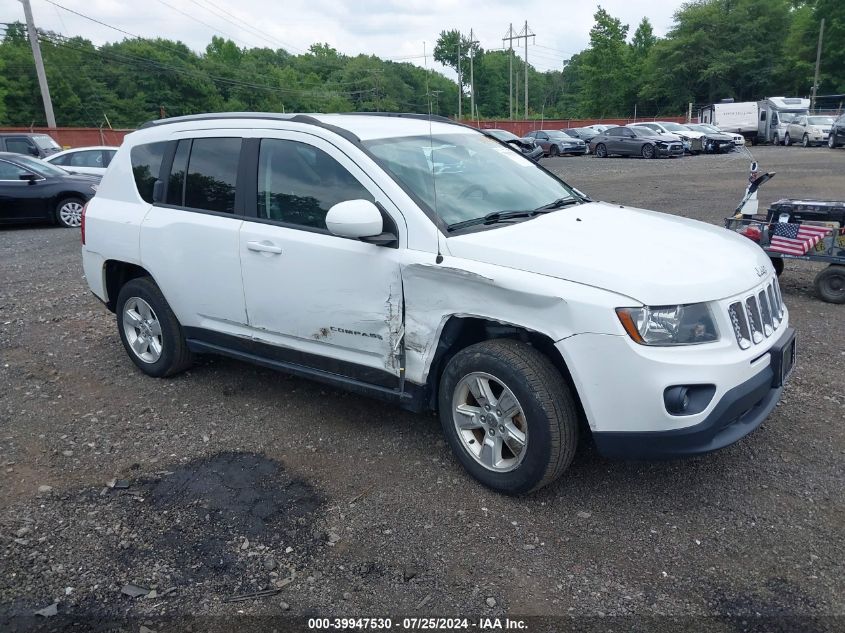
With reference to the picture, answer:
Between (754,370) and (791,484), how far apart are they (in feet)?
2.64

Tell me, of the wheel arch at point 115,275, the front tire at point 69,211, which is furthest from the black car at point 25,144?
the wheel arch at point 115,275

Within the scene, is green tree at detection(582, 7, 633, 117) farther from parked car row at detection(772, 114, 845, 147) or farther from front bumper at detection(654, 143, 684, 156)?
front bumper at detection(654, 143, 684, 156)

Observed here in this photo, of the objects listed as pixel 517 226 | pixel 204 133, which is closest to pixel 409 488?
pixel 517 226

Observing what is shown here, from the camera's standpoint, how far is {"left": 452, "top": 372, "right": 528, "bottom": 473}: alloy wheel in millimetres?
3494

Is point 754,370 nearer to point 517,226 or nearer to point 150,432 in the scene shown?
point 517,226

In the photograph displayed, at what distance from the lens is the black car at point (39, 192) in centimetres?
1315

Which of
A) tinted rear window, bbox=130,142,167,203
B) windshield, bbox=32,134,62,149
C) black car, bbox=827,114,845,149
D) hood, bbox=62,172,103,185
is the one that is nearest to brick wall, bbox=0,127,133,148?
windshield, bbox=32,134,62,149

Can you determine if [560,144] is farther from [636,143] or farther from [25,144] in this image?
[25,144]

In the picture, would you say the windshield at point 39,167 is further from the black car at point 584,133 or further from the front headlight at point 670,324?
the black car at point 584,133

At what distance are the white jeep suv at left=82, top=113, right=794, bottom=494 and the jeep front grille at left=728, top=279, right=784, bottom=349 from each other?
16 mm

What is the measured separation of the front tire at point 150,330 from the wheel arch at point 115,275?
0.39ft

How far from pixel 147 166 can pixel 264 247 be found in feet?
5.21

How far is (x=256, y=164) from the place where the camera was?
14.6 feet

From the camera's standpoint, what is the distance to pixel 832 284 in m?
6.96
